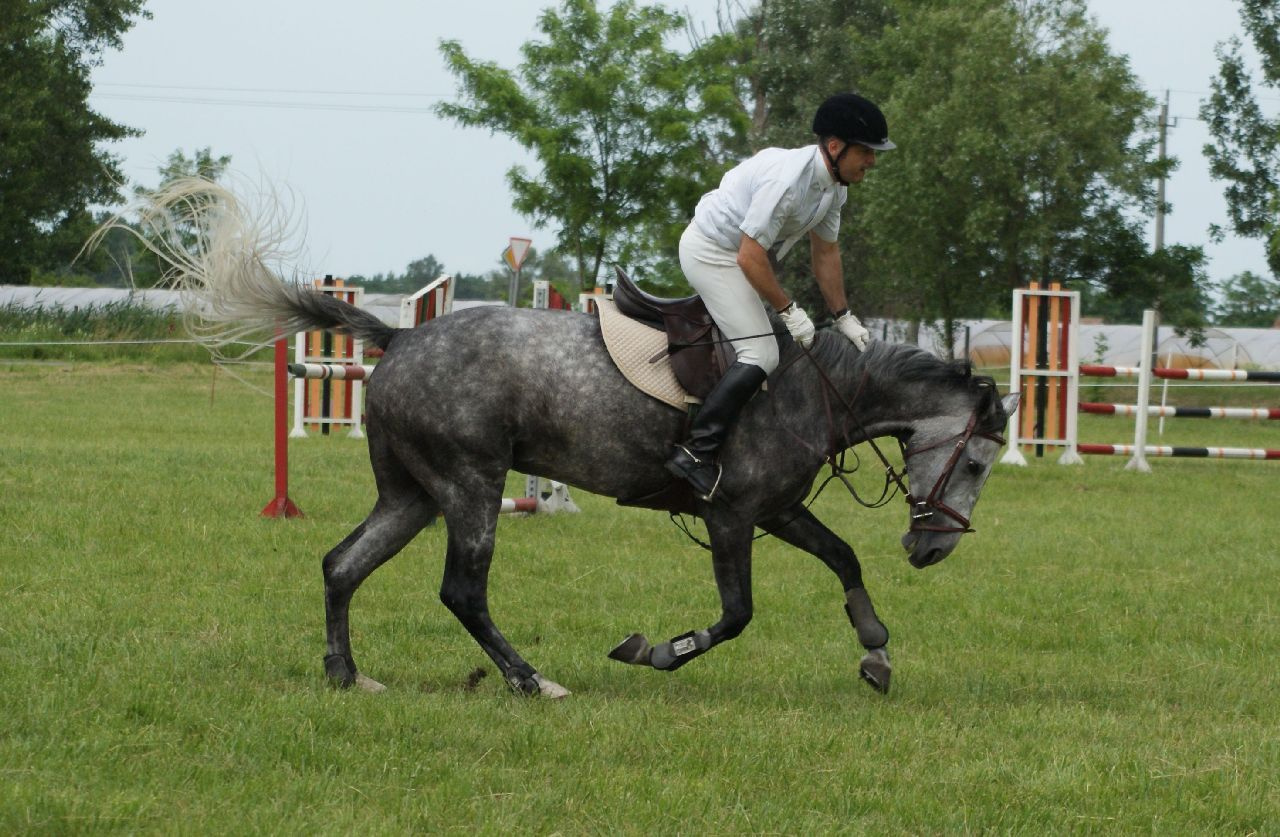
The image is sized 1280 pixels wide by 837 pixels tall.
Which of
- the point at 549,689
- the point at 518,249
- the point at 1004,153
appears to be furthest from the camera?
the point at 1004,153

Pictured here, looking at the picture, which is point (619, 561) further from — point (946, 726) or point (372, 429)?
point (946, 726)

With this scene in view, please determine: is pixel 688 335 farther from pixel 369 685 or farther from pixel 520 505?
→ pixel 520 505

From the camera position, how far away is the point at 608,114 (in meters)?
36.1

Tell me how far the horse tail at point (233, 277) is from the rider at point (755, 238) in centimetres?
143

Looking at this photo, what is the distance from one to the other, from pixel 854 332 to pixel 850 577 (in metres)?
1.10

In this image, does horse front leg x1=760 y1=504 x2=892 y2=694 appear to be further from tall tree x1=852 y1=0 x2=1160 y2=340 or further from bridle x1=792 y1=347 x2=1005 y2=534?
tall tree x1=852 y1=0 x2=1160 y2=340

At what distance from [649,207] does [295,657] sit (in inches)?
1220

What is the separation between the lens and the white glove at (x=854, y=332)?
6.43 metres

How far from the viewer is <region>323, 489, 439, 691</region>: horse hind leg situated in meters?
6.16

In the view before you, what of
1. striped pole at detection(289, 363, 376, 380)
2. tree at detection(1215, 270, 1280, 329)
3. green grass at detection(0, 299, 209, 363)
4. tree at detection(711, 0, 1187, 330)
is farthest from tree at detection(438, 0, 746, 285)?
tree at detection(1215, 270, 1280, 329)

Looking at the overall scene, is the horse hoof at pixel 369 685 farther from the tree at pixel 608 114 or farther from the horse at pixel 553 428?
the tree at pixel 608 114

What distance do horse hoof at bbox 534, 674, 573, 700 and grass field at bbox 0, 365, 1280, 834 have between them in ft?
0.59

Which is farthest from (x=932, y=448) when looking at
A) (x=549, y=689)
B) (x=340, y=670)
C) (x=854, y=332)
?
(x=340, y=670)

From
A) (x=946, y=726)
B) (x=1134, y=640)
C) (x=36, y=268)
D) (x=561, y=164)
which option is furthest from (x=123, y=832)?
(x=36, y=268)
